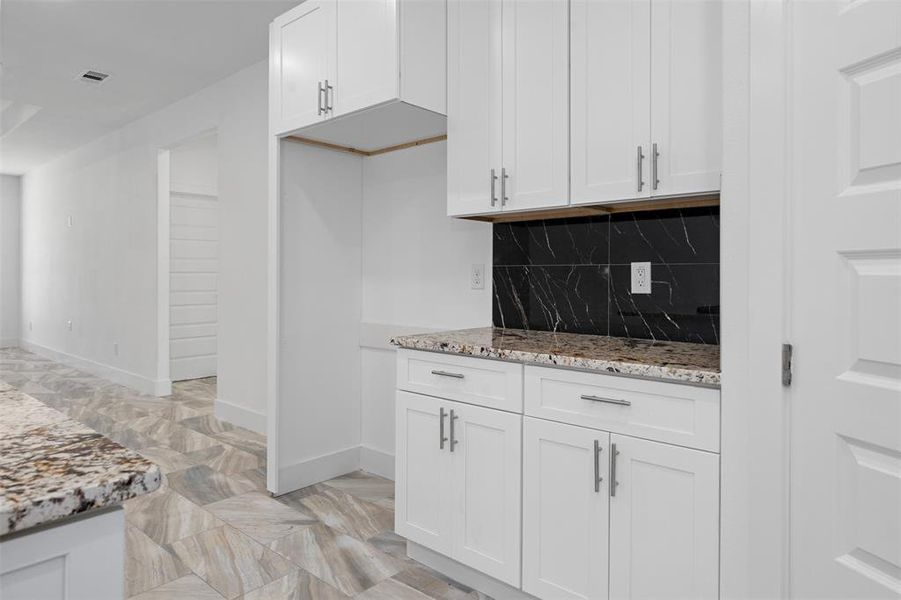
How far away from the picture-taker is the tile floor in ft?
6.82

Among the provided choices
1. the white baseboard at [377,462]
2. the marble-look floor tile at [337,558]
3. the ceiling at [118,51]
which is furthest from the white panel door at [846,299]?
the ceiling at [118,51]

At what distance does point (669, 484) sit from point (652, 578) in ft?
0.91

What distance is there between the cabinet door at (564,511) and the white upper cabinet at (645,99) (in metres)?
0.81

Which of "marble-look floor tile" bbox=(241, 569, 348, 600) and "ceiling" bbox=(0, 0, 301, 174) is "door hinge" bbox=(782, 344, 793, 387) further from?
"ceiling" bbox=(0, 0, 301, 174)

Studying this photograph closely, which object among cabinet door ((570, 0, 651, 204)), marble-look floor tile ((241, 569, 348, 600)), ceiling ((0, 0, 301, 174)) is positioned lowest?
marble-look floor tile ((241, 569, 348, 600))

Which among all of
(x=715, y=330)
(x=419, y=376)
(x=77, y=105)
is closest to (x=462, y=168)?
(x=419, y=376)

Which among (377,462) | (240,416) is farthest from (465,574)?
(240,416)

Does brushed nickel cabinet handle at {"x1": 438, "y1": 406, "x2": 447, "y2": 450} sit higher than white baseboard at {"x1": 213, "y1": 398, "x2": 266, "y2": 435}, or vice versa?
brushed nickel cabinet handle at {"x1": 438, "y1": 406, "x2": 447, "y2": 450}

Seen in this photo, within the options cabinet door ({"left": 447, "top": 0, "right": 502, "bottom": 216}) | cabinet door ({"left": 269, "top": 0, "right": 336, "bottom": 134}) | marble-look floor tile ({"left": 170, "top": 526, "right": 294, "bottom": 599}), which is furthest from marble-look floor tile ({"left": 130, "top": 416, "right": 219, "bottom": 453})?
cabinet door ({"left": 447, "top": 0, "right": 502, "bottom": 216})

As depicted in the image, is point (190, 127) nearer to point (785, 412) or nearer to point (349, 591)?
point (349, 591)

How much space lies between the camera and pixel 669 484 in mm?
1564

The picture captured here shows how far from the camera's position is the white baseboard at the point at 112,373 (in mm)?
5312

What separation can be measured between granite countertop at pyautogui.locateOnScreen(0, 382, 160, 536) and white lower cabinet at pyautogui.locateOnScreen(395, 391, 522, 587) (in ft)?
4.36

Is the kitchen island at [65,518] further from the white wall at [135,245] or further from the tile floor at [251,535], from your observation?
the white wall at [135,245]
